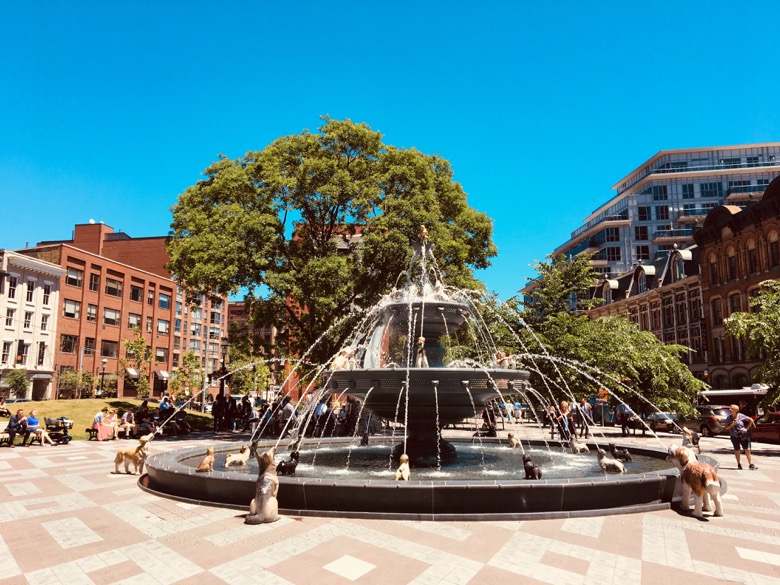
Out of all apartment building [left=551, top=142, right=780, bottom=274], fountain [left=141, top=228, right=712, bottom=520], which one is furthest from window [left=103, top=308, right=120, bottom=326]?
apartment building [left=551, top=142, right=780, bottom=274]

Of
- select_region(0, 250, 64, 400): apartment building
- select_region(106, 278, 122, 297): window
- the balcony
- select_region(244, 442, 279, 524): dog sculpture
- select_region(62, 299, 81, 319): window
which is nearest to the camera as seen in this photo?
select_region(244, 442, 279, 524): dog sculpture

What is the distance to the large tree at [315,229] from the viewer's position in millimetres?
24031

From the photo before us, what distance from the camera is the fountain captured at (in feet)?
26.5

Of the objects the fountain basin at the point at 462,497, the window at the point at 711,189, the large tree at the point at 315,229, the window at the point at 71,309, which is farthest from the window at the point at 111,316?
the window at the point at 711,189

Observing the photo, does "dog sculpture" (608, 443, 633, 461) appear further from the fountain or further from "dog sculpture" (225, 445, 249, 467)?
"dog sculpture" (225, 445, 249, 467)

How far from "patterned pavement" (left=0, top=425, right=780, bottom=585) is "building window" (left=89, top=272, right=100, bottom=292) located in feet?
169

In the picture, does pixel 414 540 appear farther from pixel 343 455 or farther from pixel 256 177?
pixel 256 177

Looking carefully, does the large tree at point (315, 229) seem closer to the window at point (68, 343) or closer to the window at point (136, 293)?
the window at point (68, 343)

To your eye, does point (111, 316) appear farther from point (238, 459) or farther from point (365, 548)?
point (365, 548)

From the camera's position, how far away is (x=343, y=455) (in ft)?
47.3

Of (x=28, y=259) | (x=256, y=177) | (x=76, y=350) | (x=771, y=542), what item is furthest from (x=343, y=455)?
(x=76, y=350)

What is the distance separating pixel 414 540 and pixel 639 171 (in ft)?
327

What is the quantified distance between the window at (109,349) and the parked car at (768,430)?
5624cm

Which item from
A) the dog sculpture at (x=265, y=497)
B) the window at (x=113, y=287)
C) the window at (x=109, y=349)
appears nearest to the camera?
the dog sculpture at (x=265, y=497)
